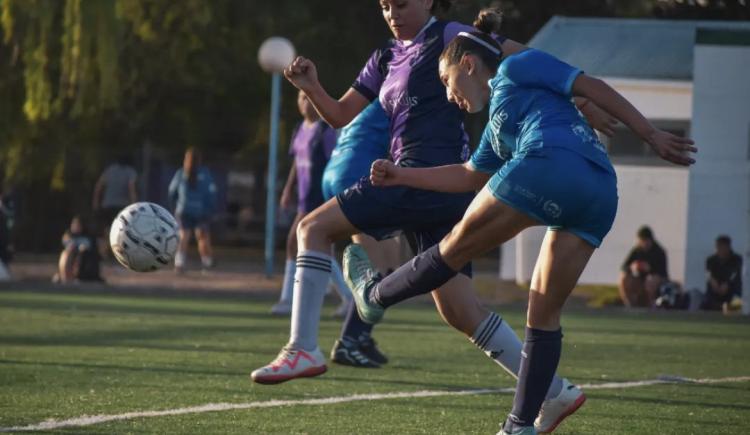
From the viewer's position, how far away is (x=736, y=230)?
741 inches

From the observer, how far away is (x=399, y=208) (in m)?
6.84

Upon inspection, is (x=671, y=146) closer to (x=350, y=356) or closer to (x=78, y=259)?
(x=350, y=356)

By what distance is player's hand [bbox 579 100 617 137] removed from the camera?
6.20 metres

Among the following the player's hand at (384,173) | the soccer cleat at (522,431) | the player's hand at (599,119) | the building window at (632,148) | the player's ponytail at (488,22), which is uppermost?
the building window at (632,148)

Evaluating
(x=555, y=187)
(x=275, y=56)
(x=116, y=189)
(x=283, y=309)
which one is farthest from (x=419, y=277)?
(x=116, y=189)

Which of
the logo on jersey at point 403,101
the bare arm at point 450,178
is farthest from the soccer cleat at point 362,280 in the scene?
the logo on jersey at point 403,101

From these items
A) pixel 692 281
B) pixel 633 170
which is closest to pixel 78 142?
pixel 633 170

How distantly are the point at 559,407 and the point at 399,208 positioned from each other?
1.15m

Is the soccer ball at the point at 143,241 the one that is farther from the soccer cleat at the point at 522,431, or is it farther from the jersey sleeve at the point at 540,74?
the jersey sleeve at the point at 540,74

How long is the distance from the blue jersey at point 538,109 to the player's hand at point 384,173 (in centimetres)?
45

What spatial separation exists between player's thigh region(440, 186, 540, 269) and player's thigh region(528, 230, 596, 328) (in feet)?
0.49

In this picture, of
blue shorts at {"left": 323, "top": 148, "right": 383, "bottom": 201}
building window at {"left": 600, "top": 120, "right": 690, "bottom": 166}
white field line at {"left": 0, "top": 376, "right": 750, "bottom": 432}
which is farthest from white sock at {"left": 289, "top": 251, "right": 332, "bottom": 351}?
building window at {"left": 600, "top": 120, "right": 690, "bottom": 166}

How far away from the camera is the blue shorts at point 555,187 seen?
563cm

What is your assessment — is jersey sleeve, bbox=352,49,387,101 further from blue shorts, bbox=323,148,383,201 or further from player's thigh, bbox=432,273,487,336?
blue shorts, bbox=323,148,383,201
